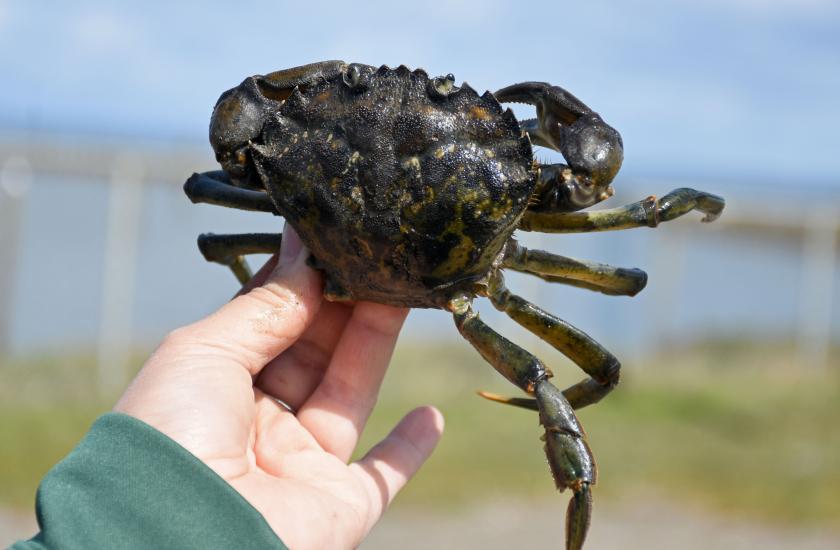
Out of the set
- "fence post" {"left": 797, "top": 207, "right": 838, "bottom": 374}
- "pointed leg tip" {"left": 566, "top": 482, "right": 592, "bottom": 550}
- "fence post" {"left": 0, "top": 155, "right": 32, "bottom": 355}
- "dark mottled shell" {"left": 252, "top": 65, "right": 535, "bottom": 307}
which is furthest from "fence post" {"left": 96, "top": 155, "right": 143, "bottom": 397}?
"fence post" {"left": 797, "top": 207, "right": 838, "bottom": 374}

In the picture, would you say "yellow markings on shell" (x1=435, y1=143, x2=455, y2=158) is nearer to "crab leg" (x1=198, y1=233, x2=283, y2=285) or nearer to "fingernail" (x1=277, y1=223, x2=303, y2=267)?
"fingernail" (x1=277, y1=223, x2=303, y2=267)

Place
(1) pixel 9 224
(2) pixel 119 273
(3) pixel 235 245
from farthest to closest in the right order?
1. (2) pixel 119 273
2. (1) pixel 9 224
3. (3) pixel 235 245


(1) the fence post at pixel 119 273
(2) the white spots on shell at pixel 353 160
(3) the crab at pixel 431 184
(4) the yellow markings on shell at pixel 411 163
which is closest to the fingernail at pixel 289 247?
(3) the crab at pixel 431 184

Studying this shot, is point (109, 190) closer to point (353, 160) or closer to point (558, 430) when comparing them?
point (353, 160)

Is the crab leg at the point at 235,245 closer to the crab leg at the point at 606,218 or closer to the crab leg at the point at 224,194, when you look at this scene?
the crab leg at the point at 224,194

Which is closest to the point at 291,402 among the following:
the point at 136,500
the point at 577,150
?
the point at 136,500

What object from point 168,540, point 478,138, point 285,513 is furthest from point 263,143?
point 168,540

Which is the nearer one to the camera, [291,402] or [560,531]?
[291,402]

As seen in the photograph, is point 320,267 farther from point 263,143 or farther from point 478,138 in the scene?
point 478,138

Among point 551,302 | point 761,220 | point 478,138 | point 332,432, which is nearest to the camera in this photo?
point 478,138
